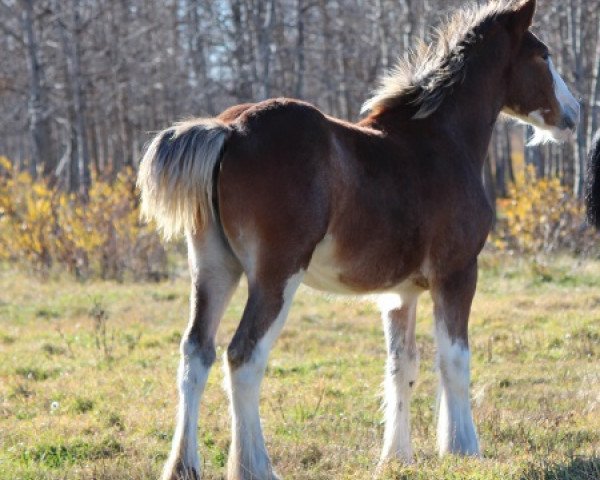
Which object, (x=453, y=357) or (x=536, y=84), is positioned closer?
(x=453, y=357)

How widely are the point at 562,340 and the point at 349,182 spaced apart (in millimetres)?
4738

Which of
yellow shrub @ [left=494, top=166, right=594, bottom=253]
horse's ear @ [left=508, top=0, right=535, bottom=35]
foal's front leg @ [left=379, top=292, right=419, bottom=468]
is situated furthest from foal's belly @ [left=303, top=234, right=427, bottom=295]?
yellow shrub @ [left=494, top=166, right=594, bottom=253]

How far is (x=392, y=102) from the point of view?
569 cm

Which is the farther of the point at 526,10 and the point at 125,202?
the point at 125,202

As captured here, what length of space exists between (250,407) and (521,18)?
3.00m

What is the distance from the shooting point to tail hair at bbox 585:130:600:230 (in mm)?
7074

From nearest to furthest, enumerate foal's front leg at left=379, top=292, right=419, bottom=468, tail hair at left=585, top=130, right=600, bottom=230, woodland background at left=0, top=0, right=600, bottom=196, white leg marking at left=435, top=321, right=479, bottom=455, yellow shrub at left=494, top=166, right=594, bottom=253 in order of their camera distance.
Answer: white leg marking at left=435, top=321, right=479, bottom=455 < foal's front leg at left=379, top=292, right=419, bottom=468 < tail hair at left=585, top=130, right=600, bottom=230 < yellow shrub at left=494, top=166, right=594, bottom=253 < woodland background at left=0, top=0, right=600, bottom=196

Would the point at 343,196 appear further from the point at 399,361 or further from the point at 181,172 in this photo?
the point at 399,361

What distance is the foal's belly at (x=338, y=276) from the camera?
4762mm

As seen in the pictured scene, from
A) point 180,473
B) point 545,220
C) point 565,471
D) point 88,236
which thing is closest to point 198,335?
point 180,473

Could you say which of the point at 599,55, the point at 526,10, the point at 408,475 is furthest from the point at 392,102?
the point at 599,55

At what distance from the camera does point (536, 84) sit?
6.05 metres

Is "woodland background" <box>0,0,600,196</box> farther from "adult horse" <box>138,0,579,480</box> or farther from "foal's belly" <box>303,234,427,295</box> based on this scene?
"foal's belly" <box>303,234,427,295</box>

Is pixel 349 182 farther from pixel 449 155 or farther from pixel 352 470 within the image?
pixel 352 470
